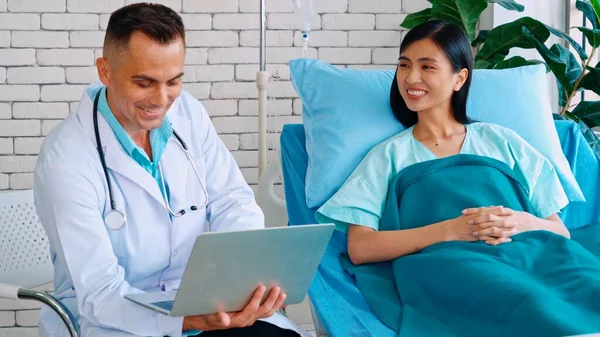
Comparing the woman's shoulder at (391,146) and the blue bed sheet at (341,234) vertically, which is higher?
the woman's shoulder at (391,146)

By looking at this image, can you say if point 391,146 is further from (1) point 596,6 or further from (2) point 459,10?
(1) point 596,6

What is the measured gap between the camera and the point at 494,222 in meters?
2.14

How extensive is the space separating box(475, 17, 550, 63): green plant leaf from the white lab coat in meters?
1.54

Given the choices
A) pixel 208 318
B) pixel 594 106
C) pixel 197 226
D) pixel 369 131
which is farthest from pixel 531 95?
pixel 208 318

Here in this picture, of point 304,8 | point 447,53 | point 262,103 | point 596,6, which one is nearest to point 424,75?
point 447,53

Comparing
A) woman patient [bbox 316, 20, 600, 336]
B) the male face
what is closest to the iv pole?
woman patient [bbox 316, 20, 600, 336]

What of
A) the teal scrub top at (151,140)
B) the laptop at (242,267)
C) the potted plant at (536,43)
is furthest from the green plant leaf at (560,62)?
the laptop at (242,267)

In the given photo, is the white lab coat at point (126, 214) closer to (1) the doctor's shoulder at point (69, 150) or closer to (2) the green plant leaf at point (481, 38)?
(1) the doctor's shoulder at point (69, 150)

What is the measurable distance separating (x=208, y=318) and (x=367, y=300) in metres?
0.60

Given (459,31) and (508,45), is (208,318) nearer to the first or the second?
(459,31)

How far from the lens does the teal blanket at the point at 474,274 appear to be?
1.80 metres

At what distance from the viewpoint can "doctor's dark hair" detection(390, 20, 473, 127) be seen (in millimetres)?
2414

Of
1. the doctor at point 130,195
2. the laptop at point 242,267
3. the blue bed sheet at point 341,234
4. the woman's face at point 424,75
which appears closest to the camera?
the laptop at point 242,267

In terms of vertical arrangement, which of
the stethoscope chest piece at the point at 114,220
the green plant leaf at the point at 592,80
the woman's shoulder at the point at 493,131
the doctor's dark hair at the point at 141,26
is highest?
the doctor's dark hair at the point at 141,26
